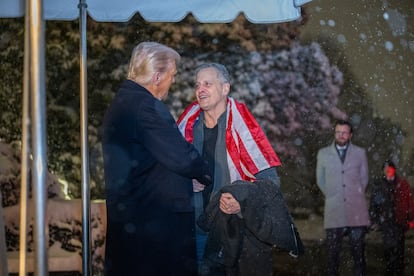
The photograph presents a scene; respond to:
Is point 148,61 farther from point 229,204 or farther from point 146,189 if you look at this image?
point 229,204

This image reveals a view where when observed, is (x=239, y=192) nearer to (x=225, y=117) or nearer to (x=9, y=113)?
(x=225, y=117)

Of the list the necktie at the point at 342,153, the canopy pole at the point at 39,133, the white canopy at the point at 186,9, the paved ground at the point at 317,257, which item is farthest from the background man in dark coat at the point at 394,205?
the canopy pole at the point at 39,133

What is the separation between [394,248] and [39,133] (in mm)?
5314

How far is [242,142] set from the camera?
3.13 m

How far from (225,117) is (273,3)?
61cm

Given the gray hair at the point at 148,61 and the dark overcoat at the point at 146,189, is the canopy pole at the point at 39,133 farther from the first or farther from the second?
the gray hair at the point at 148,61

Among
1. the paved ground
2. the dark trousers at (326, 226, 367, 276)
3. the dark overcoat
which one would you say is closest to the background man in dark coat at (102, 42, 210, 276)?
the dark overcoat

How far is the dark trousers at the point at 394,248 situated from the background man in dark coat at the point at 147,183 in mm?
3408

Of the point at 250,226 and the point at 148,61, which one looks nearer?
the point at 148,61

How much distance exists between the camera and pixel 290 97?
8203 mm

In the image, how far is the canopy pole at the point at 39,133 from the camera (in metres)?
0.70

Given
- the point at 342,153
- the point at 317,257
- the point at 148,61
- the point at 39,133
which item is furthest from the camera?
the point at 317,257

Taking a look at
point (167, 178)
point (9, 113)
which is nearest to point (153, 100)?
point (167, 178)

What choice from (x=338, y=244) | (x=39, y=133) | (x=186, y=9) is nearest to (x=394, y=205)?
(x=338, y=244)
